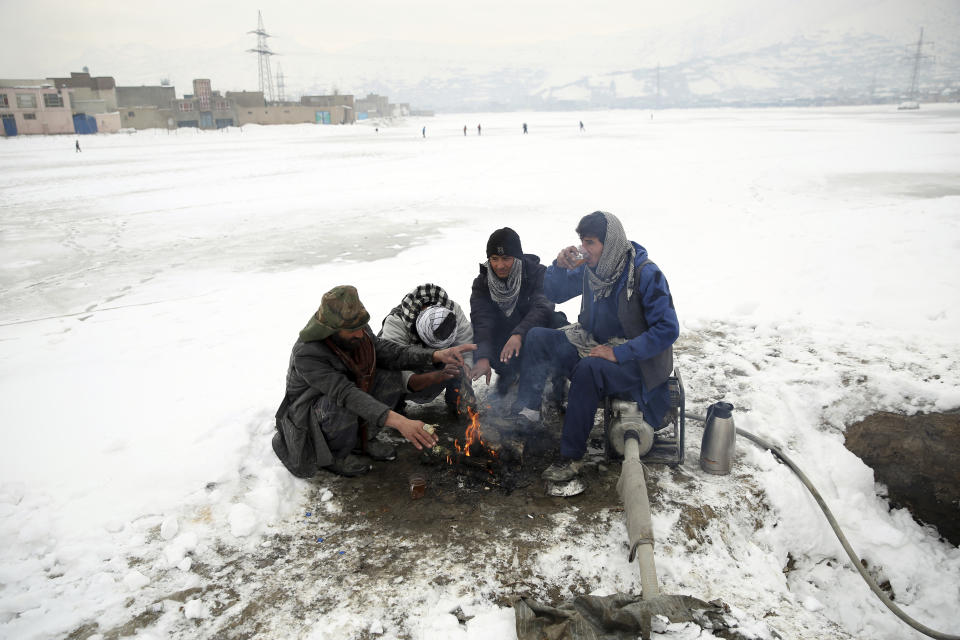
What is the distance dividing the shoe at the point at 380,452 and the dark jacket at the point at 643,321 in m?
1.65

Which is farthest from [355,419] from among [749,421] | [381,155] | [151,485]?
[381,155]

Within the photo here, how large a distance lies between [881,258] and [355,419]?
7717 mm

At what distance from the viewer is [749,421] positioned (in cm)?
425

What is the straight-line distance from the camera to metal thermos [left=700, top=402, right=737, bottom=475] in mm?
3564

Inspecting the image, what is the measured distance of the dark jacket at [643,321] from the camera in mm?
3457

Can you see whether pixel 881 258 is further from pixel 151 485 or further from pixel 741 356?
pixel 151 485

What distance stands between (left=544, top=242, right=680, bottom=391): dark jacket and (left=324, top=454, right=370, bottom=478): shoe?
181 centimetres

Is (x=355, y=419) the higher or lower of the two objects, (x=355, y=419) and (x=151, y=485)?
the higher

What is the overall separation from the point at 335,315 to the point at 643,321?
1939 millimetres

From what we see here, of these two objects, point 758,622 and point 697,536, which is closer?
point 758,622

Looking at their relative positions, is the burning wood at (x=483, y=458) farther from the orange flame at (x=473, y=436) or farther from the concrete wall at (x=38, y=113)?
the concrete wall at (x=38, y=113)

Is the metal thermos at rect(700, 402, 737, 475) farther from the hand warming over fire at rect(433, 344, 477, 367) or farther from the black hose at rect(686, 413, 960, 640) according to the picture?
the hand warming over fire at rect(433, 344, 477, 367)

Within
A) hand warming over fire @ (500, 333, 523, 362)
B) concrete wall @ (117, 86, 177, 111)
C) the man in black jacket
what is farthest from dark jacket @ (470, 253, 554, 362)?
concrete wall @ (117, 86, 177, 111)

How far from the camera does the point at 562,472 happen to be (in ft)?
11.7
